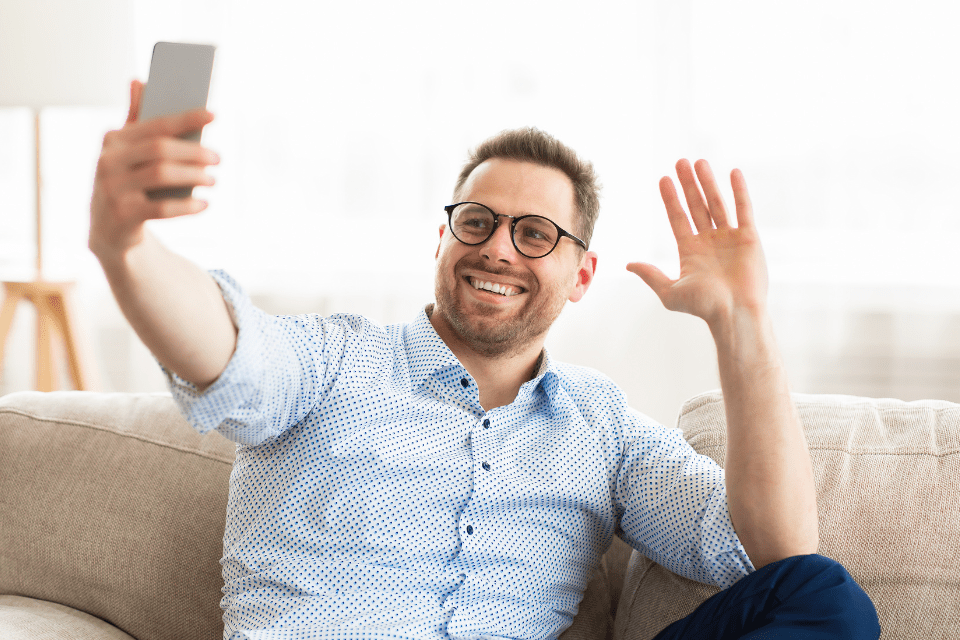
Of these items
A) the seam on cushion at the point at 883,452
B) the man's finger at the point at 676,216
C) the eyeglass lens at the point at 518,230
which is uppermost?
the man's finger at the point at 676,216

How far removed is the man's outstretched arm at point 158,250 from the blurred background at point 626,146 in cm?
205

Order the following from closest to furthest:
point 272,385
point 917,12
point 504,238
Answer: point 272,385 → point 504,238 → point 917,12

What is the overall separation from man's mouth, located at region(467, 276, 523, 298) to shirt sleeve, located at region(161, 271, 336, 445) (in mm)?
286

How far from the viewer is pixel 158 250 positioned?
2.93ft

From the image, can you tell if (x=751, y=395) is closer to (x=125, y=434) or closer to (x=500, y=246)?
(x=500, y=246)

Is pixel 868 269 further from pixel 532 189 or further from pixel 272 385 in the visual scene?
pixel 272 385

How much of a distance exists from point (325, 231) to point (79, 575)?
6.09ft

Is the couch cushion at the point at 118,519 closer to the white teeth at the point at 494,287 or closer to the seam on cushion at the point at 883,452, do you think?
the white teeth at the point at 494,287

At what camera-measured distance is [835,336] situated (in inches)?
114

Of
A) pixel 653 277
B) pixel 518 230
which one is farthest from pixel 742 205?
pixel 518 230

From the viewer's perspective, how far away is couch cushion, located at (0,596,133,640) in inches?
49.0

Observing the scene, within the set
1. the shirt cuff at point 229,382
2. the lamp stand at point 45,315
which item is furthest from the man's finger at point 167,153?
the lamp stand at point 45,315

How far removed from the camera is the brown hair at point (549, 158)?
59.8 inches

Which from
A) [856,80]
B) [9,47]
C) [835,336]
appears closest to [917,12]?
[856,80]
